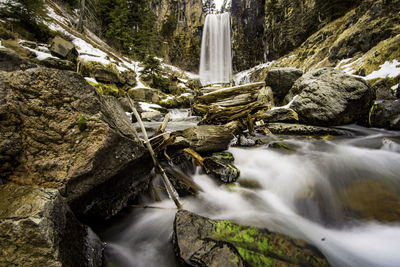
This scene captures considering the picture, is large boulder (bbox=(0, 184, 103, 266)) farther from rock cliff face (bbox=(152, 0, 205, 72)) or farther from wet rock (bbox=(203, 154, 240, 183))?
rock cliff face (bbox=(152, 0, 205, 72))

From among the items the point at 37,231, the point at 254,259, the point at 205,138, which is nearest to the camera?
the point at 37,231

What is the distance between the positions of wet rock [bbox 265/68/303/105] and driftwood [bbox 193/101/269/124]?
6.12 meters

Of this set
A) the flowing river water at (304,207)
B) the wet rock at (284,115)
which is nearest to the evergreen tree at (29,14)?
the flowing river water at (304,207)

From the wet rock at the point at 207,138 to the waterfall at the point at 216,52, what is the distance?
42595mm

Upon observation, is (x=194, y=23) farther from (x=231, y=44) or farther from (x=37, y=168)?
(x=37, y=168)

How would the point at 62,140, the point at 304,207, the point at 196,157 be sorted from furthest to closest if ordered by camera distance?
the point at 196,157
the point at 304,207
the point at 62,140

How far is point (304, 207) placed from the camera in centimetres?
294

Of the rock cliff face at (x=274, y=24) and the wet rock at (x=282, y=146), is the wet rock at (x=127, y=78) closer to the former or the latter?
the wet rock at (x=282, y=146)

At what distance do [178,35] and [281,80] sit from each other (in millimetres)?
48400

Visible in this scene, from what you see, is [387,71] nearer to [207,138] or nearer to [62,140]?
[207,138]

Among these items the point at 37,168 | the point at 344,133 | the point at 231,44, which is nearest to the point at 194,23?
the point at 231,44

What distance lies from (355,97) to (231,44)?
47.0m

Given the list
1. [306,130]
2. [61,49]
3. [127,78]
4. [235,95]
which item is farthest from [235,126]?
[127,78]

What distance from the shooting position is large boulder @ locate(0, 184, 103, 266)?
1.17 meters
